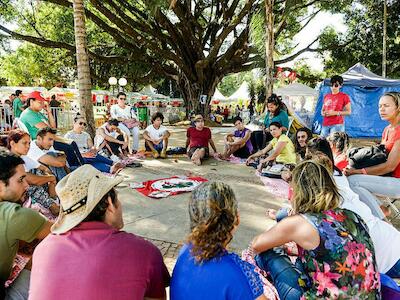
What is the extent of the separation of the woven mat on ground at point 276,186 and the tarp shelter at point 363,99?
6.40m

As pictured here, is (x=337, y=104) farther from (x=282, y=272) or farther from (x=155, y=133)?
(x=282, y=272)

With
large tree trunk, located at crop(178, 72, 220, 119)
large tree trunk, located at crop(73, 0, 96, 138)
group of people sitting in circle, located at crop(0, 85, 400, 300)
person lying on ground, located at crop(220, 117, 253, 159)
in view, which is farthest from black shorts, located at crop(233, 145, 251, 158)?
large tree trunk, located at crop(178, 72, 220, 119)

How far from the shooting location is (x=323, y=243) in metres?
1.70

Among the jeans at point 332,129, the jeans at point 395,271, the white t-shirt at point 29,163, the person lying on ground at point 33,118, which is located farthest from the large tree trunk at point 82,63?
the jeans at point 395,271

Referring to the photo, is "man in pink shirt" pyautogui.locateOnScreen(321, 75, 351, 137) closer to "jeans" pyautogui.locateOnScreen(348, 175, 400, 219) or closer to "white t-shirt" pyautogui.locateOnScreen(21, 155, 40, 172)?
"jeans" pyautogui.locateOnScreen(348, 175, 400, 219)

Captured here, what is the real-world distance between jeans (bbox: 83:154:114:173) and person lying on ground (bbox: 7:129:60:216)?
2.32m

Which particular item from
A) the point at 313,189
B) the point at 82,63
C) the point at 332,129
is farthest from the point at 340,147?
the point at 82,63

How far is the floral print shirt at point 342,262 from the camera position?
1.69 metres

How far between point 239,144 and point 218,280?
21.8 ft

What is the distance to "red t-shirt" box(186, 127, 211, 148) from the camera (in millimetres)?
7621

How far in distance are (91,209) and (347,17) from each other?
68.6 ft

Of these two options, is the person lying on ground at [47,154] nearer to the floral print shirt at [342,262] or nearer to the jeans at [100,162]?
the jeans at [100,162]

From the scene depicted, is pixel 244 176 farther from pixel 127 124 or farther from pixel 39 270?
pixel 39 270

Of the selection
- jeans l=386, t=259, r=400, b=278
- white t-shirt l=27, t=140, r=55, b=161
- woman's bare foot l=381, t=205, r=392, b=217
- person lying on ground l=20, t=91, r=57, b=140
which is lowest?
woman's bare foot l=381, t=205, r=392, b=217
